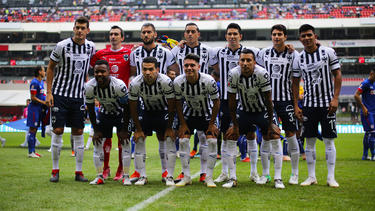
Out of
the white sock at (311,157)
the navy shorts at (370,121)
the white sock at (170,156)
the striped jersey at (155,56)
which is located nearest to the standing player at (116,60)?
the striped jersey at (155,56)

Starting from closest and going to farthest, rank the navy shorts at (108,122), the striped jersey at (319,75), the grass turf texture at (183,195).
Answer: the grass turf texture at (183,195), the striped jersey at (319,75), the navy shorts at (108,122)

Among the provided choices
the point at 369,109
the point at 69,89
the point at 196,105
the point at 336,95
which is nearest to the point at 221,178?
the point at 196,105

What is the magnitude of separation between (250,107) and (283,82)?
0.77 meters

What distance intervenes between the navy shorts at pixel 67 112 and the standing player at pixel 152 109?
1051 millimetres

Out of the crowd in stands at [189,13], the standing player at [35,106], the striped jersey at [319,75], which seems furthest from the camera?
the crowd in stands at [189,13]

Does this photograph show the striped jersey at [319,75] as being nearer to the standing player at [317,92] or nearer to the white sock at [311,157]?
the standing player at [317,92]

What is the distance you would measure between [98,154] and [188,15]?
5092 cm

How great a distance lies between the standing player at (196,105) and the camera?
21.4ft

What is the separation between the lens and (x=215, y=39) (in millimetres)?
55219

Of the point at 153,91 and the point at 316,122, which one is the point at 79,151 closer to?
the point at 153,91

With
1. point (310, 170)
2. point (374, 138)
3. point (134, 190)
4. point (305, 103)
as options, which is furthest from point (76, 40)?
point (374, 138)

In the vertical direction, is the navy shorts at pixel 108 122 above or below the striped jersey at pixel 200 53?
below

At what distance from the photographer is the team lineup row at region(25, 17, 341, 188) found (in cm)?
656

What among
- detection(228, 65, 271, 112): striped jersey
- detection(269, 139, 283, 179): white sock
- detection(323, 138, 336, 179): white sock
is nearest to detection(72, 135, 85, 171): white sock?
detection(228, 65, 271, 112): striped jersey
